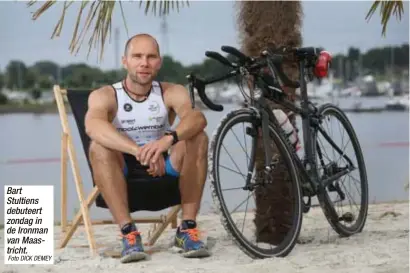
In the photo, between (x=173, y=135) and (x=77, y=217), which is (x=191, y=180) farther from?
(x=77, y=217)

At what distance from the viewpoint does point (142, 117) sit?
11.8ft

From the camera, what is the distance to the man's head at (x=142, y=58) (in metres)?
3.53

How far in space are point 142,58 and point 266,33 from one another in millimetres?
725

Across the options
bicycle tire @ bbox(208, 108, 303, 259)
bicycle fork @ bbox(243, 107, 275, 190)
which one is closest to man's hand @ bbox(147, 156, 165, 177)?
bicycle tire @ bbox(208, 108, 303, 259)

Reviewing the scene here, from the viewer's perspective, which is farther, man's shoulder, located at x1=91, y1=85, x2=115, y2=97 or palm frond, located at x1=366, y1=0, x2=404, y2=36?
palm frond, located at x1=366, y1=0, x2=404, y2=36

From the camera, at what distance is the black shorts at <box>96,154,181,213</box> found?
3602mm

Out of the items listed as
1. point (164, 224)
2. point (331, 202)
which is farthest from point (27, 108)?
point (331, 202)

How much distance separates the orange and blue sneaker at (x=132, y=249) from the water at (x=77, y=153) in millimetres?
1265

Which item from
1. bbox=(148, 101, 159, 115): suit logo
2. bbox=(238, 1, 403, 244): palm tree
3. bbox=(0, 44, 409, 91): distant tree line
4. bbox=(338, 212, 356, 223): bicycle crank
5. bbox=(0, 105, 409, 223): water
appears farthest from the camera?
bbox=(0, 105, 409, 223): water

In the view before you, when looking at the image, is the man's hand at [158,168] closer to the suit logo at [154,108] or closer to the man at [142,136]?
the man at [142,136]

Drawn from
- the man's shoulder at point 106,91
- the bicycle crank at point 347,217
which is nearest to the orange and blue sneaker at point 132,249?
the man's shoulder at point 106,91

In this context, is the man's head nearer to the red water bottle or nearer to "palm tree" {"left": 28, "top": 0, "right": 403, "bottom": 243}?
"palm tree" {"left": 28, "top": 0, "right": 403, "bottom": 243}

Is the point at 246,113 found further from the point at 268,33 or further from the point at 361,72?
the point at 361,72

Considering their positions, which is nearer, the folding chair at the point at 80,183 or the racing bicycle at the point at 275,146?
the racing bicycle at the point at 275,146
